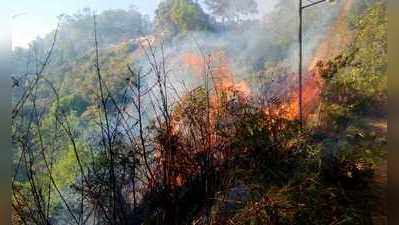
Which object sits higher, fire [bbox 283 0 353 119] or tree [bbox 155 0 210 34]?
tree [bbox 155 0 210 34]

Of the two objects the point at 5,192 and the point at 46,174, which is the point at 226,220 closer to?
the point at 46,174

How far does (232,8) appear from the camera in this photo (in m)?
2.40

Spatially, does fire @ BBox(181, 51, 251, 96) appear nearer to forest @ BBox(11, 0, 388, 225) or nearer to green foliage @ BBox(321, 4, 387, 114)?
forest @ BBox(11, 0, 388, 225)

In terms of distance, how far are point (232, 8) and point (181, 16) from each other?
0.25 metres

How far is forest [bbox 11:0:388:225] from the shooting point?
2.32 meters

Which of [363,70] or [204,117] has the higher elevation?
[363,70]

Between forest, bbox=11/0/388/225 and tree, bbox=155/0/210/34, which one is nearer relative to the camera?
forest, bbox=11/0/388/225

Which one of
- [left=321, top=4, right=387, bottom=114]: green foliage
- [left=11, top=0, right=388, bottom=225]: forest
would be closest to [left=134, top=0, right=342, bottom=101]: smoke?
[left=11, top=0, right=388, bottom=225]: forest

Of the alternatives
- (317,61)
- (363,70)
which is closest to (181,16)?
(317,61)

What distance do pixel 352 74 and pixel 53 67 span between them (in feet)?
4.77

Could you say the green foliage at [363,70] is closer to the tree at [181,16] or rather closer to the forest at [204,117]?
the forest at [204,117]

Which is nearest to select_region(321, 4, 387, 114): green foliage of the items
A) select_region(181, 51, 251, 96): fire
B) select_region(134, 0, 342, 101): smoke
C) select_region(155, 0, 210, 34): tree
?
select_region(134, 0, 342, 101): smoke

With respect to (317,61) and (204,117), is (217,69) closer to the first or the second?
(204,117)

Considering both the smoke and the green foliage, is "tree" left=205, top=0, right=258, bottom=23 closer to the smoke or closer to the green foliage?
the smoke
